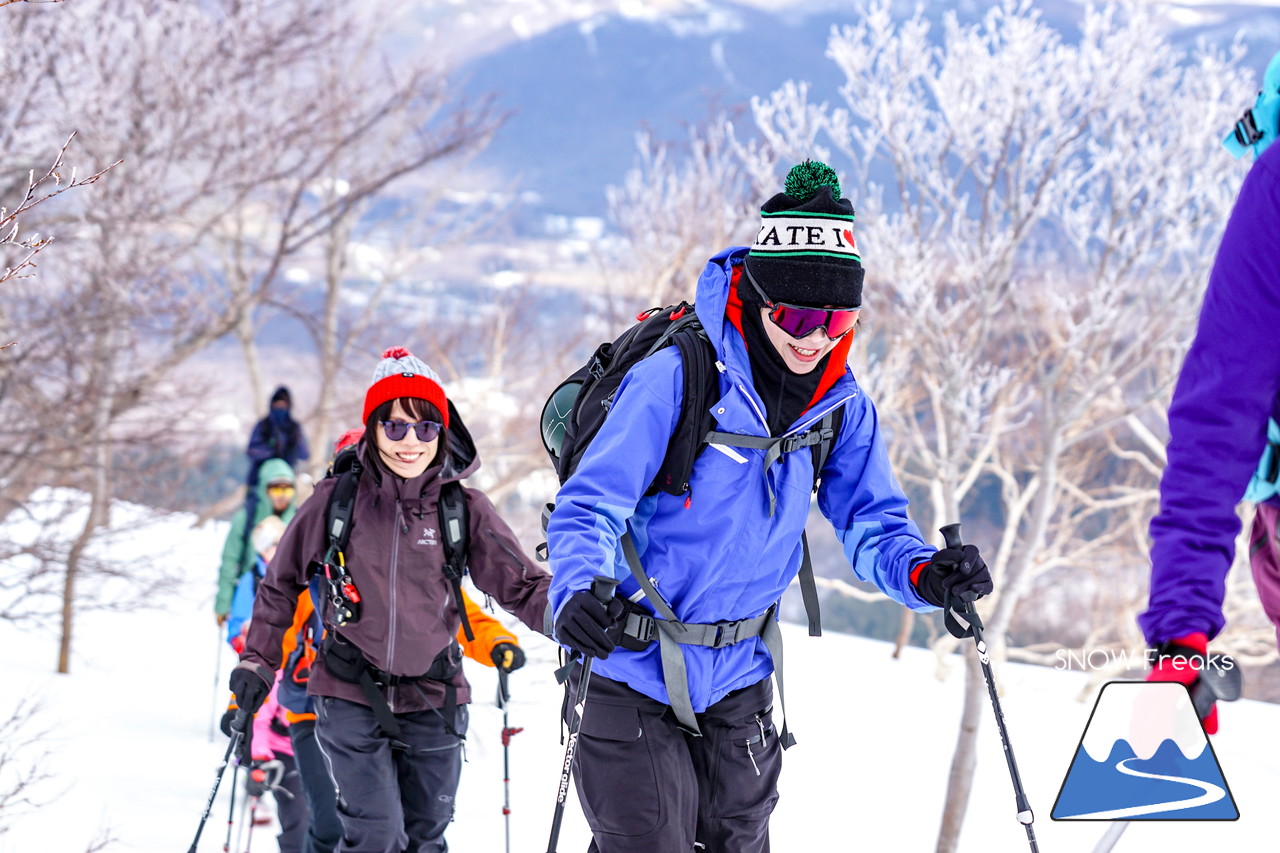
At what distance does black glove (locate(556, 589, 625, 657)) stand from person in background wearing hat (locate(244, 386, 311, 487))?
7868 millimetres

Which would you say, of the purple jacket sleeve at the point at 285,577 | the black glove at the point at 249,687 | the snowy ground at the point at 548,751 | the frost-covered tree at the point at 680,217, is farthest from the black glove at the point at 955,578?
the frost-covered tree at the point at 680,217

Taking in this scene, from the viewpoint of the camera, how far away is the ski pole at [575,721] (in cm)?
261

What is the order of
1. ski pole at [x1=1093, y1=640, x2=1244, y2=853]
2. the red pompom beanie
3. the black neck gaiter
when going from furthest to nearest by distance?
the red pompom beanie
the black neck gaiter
ski pole at [x1=1093, y1=640, x2=1244, y2=853]

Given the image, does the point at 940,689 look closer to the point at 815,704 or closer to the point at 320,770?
the point at 815,704

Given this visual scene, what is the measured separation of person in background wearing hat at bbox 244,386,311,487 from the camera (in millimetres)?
10164

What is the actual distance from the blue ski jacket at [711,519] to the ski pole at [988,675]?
0.10 metres

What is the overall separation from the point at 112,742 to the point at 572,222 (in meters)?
89.5

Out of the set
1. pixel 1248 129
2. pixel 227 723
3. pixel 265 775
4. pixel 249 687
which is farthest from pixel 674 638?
pixel 265 775

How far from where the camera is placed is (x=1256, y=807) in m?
14.0


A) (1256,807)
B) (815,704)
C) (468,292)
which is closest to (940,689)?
(815,704)

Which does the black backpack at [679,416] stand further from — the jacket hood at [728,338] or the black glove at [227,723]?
the black glove at [227,723]

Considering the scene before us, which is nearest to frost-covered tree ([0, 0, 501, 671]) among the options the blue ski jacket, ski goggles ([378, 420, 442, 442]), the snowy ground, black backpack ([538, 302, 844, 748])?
the snowy ground

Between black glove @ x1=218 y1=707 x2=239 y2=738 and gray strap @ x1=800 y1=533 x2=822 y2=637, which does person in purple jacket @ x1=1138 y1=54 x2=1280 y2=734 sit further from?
black glove @ x1=218 y1=707 x2=239 y2=738

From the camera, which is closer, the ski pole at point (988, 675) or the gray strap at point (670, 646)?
the ski pole at point (988, 675)
